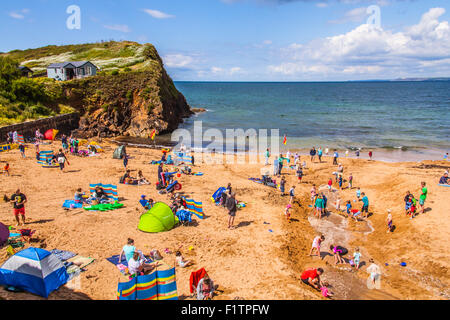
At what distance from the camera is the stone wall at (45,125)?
27.0 meters

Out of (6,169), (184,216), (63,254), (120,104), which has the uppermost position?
(120,104)

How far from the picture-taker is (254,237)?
42.2 feet

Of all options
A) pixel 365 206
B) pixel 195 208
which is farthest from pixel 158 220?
pixel 365 206

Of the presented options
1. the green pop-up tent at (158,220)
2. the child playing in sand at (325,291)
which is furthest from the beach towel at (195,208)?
the child playing in sand at (325,291)

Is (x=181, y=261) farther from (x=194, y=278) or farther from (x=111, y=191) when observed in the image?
(x=111, y=191)

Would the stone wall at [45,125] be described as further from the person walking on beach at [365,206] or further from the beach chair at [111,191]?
the person walking on beach at [365,206]

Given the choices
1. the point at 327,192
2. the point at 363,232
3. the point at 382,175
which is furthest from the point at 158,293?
the point at 382,175

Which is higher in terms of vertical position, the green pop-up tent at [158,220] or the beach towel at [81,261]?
the green pop-up tent at [158,220]

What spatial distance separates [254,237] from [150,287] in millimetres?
5987

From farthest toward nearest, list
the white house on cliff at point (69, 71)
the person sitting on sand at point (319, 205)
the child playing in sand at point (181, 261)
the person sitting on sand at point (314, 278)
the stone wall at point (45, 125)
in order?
the white house on cliff at point (69, 71) → the stone wall at point (45, 125) → the person sitting on sand at point (319, 205) → the child playing in sand at point (181, 261) → the person sitting on sand at point (314, 278)

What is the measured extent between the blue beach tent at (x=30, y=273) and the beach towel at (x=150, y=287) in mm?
2025

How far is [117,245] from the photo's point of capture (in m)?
11.2
